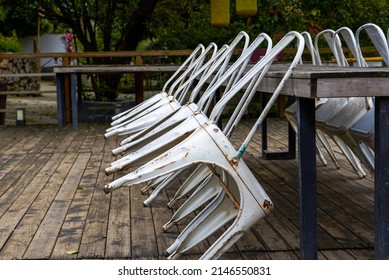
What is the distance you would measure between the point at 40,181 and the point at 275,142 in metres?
2.69

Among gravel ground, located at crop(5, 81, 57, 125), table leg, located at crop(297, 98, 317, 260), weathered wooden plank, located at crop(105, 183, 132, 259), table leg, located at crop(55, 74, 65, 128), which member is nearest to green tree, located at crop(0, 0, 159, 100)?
gravel ground, located at crop(5, 81, 57, 125)

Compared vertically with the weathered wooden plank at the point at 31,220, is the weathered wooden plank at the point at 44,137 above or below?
below

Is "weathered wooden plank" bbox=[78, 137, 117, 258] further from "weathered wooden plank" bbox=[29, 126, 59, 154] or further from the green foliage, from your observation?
the green foliage

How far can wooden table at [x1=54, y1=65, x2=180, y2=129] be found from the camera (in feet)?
25.7

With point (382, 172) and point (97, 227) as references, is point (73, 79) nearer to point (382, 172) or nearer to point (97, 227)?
point (97, 227)

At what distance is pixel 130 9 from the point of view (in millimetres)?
10250

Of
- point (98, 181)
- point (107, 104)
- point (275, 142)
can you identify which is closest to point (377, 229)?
point (98, 181)

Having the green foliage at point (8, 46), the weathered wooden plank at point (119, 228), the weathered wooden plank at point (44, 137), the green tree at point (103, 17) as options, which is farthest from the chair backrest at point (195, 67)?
the green foliage at point (8, 46)

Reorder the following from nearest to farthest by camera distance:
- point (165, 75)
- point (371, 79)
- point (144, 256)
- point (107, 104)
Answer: point (371, 79), point (144, 256), point (107, 104), point (165, 75)

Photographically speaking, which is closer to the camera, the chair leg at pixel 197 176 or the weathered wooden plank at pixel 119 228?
the weathered wooden plank at pixel 119 228

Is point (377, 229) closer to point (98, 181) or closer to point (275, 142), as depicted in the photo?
point (98, 181)

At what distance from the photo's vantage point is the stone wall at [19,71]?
Answer: 13.0 meters

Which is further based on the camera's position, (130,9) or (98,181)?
(130,9)

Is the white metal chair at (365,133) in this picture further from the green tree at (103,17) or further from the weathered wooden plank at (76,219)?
the green tree at (103,17)
